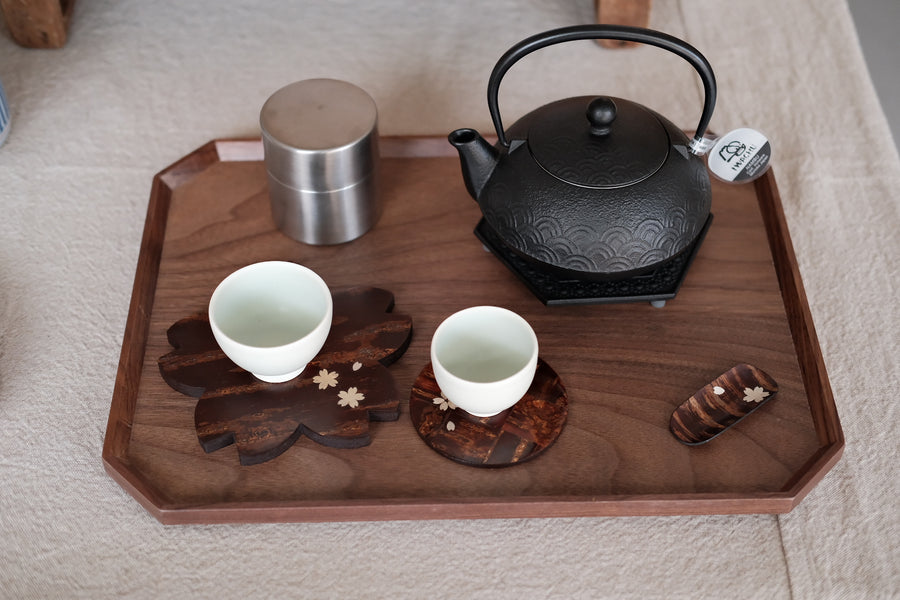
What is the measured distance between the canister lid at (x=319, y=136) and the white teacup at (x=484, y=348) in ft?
0.81

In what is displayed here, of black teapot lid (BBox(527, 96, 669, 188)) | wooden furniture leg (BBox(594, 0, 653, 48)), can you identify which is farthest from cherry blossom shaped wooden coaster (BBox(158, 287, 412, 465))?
wooden furniture leg (BBox(594, 0, 653, 48))

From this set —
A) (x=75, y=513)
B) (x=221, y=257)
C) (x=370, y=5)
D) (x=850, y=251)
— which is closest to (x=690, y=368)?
(x=850, y=251)

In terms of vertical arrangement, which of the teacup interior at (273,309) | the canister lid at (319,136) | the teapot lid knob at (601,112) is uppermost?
the teapot lid knob at (601,112)

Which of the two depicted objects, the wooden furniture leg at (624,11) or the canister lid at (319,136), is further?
the wooden furniture leg at (624,11)

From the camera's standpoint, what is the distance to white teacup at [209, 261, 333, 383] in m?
0.93

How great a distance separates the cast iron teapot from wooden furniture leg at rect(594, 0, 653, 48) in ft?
1.82

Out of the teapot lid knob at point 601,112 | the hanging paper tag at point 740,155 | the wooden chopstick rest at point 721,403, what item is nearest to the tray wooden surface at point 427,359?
the wooden chopstick rest at point 721,403

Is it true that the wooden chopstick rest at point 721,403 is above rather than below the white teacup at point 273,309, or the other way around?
below

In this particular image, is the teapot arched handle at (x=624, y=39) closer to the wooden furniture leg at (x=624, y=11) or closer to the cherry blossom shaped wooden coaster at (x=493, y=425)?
the cherry blossom shaped wooden coaster at (x=493, y=425)

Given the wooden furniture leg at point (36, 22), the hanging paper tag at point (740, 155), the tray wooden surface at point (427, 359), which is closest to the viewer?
the tray wooden surface at point (427, 359)

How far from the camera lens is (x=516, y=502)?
2.89 ft

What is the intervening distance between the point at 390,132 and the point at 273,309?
504mm

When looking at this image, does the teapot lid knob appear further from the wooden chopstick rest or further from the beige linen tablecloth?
the beige linen tablecloth

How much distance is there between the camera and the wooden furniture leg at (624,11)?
146 centimetres
